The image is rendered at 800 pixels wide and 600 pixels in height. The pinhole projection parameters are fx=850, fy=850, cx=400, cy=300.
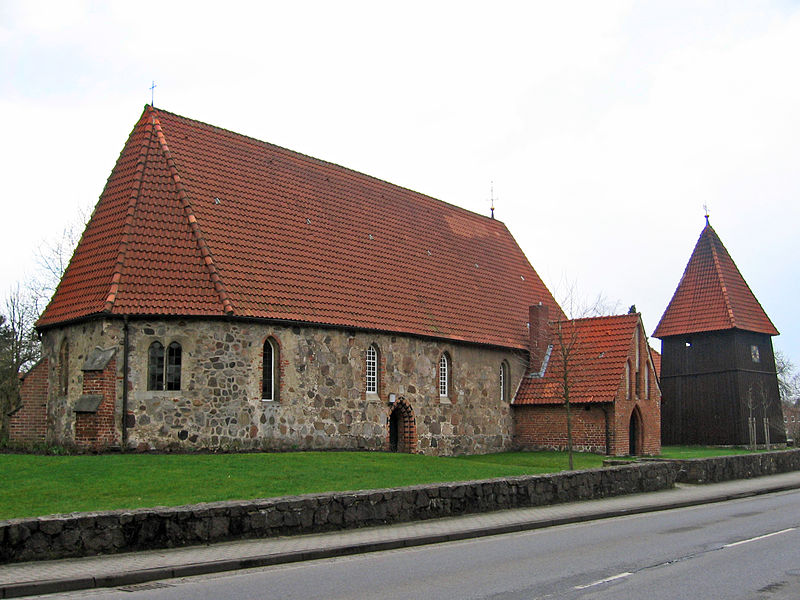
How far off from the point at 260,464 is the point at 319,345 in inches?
257

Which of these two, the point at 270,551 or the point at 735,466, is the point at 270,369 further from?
the point at 735,466

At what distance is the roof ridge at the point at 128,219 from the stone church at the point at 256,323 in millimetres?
61

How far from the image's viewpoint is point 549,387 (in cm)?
3431

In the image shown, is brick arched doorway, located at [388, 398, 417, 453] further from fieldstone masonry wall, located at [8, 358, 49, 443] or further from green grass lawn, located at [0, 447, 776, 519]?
fieldstone masonry wall, located at [8, 358, 49, 443]

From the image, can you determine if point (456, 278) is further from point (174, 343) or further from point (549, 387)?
point (174, 343)

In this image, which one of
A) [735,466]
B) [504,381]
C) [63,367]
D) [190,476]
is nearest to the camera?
[190,476]

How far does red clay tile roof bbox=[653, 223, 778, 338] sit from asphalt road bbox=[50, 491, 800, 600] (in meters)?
32.1

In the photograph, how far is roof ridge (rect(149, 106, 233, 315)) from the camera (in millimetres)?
23953

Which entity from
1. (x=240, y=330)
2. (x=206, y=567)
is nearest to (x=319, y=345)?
(x=240, y=330)

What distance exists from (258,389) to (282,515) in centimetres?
1128

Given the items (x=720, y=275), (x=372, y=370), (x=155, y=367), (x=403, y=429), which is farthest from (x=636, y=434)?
(x=155, y=367)

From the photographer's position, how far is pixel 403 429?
96.7ft

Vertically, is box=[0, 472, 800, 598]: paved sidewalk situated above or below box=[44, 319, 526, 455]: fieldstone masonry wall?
below

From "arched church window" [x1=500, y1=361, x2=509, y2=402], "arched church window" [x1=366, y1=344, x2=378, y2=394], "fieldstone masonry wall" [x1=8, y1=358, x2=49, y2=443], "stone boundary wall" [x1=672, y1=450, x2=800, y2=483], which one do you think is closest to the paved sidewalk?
"stone boundary wall" [x1=672, y1=450, x2=800, y2=483]
